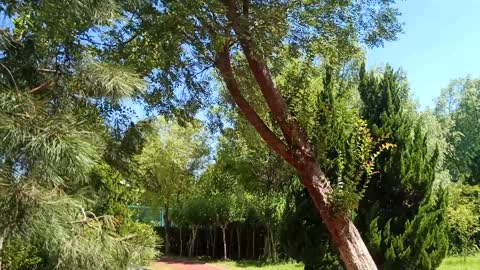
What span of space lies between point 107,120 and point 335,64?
4.02 m

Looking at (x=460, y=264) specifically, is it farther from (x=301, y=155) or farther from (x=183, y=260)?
(x=183, y=260)

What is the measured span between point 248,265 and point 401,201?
9810 mm

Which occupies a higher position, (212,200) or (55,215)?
(212,200)

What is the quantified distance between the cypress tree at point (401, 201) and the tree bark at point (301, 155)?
6.81 feet

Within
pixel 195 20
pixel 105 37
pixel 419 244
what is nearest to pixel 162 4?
pixel 195 20

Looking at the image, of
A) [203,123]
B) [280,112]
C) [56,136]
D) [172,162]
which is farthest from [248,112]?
[172,162]

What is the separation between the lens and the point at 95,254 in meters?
2.94

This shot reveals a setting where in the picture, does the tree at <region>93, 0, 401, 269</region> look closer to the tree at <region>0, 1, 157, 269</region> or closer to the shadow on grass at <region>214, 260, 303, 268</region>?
the tree at <region>0, 1, 157, 269</region>

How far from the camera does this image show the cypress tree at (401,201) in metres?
7.47

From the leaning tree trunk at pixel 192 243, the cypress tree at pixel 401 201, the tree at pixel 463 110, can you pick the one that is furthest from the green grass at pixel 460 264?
the tree at pixel 463 110

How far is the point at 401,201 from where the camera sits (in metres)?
7.89

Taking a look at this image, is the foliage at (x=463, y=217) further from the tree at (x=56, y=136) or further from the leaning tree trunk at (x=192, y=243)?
the tree at (x=56, y=136)

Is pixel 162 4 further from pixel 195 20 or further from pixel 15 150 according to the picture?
pixel 15 150

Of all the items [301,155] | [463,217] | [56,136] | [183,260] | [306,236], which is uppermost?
[301,155]
